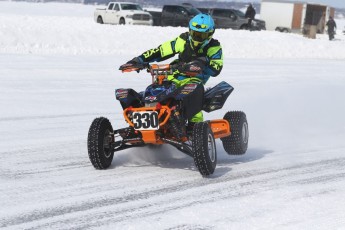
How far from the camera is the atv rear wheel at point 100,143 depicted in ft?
22.8

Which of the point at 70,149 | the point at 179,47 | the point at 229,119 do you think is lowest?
the point at 70,149

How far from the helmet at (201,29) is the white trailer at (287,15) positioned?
39.1 m

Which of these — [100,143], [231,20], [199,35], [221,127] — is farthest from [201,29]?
[231,20]

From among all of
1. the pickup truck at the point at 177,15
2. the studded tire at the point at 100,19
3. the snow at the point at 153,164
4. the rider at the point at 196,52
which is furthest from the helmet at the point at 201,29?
Result: the studded tire at the point at 100,19

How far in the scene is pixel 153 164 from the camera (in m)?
7.64

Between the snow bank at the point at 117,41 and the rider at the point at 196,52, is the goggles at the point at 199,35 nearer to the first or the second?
the rider at the point at 196,52

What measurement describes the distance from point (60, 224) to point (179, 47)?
3.42 m

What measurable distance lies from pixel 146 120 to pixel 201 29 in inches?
54.6

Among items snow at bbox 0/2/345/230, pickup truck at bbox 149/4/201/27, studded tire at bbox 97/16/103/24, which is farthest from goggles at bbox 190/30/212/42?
studded tire at bbox 97/16/103/24

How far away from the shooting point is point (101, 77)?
1647 cm

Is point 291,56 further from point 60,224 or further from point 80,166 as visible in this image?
point 60,224

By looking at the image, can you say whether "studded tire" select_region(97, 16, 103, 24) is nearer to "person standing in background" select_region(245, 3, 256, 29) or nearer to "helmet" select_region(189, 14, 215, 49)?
"person standing in background" select_region(245, 3, 256, 29)

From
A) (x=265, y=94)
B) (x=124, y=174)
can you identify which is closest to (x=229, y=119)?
(x=124, y=174)

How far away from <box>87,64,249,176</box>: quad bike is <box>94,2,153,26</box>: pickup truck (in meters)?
28.7
